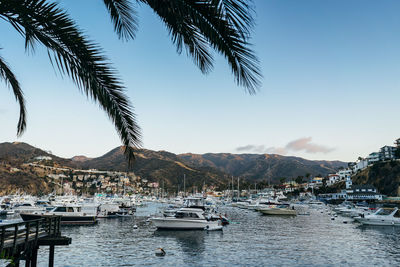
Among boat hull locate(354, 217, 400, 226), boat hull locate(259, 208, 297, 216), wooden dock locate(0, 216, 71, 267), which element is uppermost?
wooden dock locate(0, 216, 71, 267)

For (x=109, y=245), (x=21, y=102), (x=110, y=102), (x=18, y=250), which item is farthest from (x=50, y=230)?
(x=109, y=245)

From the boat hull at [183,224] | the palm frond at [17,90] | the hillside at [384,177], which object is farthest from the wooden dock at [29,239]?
the hillside at [384,177]

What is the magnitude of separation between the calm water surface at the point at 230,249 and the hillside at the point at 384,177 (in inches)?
4431

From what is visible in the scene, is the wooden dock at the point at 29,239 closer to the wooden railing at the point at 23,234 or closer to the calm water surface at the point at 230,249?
the wooden railing at the point at 23,234

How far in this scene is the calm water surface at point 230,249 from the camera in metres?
22.5

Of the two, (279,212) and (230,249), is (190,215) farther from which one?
(279,212)

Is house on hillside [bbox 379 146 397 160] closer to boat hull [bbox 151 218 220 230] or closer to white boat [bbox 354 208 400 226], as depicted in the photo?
white boat [bbox 354 208 400 226]

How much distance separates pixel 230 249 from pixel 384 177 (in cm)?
14470

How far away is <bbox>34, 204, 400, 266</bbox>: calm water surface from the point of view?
22.5 meters

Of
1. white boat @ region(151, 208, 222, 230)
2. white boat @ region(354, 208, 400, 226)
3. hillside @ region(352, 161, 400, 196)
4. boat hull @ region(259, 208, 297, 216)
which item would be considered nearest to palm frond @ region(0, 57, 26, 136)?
white boat @ region(151, 208, 222, 230)

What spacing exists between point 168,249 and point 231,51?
1042 inches

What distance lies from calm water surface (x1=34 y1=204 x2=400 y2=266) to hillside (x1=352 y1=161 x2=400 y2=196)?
369 ft

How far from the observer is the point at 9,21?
4645 mm

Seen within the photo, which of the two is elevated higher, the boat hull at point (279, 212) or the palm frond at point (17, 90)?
the palm frond at point (17, 90)
